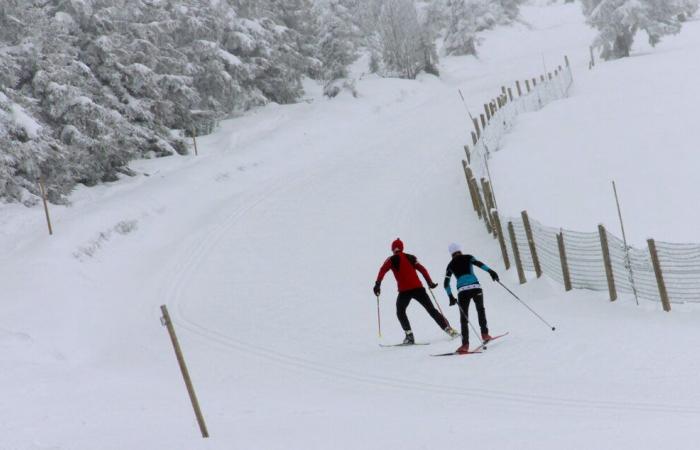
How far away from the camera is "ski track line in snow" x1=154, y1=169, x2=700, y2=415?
26.2 feet

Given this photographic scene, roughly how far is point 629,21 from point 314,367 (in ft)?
127

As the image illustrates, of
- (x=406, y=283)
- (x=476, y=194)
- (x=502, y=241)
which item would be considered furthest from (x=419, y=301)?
(x=476, y=194)

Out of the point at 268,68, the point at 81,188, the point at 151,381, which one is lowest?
the point at 151,381

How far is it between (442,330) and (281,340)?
2.97 metres

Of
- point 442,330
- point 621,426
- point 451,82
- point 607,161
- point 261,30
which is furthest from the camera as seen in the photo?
point 451,82

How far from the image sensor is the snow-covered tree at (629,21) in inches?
1720

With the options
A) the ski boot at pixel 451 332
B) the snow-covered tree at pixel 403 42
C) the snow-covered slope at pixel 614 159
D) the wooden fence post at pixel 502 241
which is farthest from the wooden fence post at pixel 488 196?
the snow-covered tree at pixel 403 42

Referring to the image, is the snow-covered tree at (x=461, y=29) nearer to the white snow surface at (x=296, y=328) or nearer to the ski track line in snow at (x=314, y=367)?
the white snow surface at (x=296, y=328)

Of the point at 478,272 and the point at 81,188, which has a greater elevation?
the point at 81,188

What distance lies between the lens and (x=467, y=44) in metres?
60.8

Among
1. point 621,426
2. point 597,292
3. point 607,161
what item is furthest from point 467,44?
point 621,426

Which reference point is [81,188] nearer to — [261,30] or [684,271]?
[261,30]

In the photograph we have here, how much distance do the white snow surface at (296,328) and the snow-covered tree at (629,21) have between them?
17942 mm

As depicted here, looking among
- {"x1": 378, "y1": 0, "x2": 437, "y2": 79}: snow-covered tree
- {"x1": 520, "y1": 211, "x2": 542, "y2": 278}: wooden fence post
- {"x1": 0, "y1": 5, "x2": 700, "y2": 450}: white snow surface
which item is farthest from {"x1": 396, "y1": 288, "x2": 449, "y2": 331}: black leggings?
{"x1": 378, "y1": 0, "x2": 437, "y2": 79}: snow-covered tree
